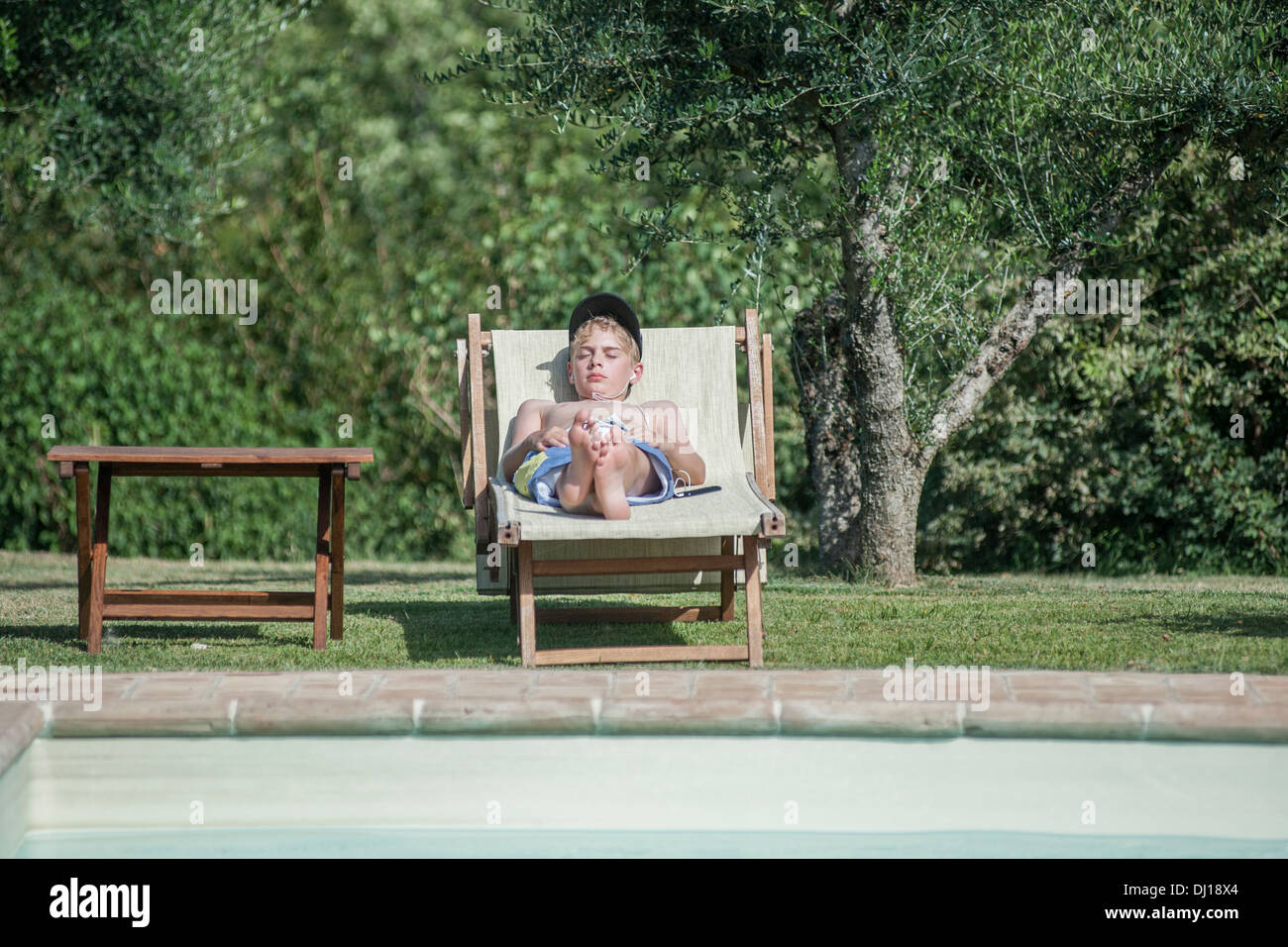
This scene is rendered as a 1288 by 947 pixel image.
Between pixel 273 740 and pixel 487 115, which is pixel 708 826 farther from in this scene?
pixel 487 115

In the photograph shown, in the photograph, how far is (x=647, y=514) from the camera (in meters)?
4.66

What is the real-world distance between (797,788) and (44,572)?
583 centimetres

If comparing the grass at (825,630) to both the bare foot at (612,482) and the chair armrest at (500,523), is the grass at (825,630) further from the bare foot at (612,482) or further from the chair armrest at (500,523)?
the bare foot at (612,482)

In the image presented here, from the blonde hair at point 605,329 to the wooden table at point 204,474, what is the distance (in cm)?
101

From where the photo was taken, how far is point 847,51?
6633mm

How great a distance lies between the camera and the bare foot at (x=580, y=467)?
15.0 ft

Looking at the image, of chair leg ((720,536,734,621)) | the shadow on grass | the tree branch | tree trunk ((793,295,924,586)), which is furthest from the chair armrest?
the tree branch

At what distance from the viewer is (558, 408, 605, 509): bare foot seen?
15.0 feet

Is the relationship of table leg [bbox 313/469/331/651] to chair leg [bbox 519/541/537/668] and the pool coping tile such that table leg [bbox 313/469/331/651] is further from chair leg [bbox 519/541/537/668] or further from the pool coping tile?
the pool coping tile

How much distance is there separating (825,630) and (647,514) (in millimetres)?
1140

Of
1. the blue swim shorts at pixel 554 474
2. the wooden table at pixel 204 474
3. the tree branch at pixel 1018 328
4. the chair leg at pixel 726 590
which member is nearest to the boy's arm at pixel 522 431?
the blue swim shorts at pixel 554 474

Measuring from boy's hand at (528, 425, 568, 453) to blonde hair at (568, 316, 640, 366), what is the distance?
452 mm

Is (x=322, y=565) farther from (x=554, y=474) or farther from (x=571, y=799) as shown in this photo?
(x=571, y=799)
